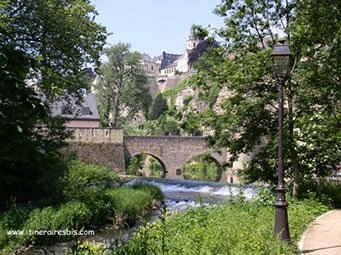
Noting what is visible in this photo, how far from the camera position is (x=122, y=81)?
43.2 meters

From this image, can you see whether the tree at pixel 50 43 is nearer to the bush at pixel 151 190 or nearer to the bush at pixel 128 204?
the bush at pixel 128 204

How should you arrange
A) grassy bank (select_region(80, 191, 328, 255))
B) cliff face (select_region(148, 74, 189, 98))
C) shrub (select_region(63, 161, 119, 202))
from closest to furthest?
grassy bank (select_region(80, 191, 328, 255)) → shrub (select_region(63, 161, 119, 202)) → cliff face (select_region(148, 74, 189, 98))

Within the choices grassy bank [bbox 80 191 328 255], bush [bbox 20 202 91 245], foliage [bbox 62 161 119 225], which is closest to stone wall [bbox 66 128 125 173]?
foliage [bbox 62 161 119 225]

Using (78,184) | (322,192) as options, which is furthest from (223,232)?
(78,184)

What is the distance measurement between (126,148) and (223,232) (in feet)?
90.6

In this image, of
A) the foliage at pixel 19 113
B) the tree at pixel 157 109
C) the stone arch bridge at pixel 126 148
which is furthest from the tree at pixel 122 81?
the foliage at pixel 19 113

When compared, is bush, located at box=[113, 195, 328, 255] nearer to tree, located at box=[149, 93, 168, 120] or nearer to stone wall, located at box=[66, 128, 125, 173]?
stone wall, located at box=[66, 128, 125, 173]

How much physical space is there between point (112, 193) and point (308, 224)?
7.48 meters

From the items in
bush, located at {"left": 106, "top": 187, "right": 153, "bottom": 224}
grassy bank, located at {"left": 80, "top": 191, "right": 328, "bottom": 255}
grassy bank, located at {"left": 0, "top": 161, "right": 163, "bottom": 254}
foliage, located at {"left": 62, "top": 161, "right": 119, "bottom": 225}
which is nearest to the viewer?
grassy bank, located at {"left": 80, "top": 191, "right": 328, "bottom": 255}

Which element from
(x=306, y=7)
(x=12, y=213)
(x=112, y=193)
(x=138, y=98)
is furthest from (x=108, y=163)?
(x=306, y=7)

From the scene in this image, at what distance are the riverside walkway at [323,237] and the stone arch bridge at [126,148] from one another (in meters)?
19.9

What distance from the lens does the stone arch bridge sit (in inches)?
1235

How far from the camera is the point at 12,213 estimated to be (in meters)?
10.7

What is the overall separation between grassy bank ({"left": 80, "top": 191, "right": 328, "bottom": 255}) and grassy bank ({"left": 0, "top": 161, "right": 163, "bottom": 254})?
1.95 m
